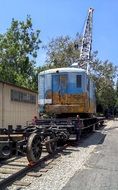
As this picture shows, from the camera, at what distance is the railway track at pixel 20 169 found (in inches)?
399

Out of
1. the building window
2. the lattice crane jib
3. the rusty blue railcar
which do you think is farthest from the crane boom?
the rusty blue railcar

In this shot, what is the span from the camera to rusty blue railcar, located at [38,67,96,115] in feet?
72.6

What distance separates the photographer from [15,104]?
27.2 metres

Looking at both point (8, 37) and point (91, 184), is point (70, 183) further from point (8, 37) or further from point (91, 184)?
point (8, 37)

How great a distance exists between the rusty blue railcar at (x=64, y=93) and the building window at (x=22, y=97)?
4528 mm

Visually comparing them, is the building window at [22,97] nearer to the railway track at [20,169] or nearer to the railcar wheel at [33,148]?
the railway track at [20,169]

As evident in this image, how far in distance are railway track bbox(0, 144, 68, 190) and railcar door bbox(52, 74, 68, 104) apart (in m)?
7.46

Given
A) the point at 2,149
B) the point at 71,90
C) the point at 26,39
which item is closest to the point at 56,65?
the point at 26,39

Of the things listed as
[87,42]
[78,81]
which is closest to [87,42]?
[87,42]

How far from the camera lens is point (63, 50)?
66438 mm

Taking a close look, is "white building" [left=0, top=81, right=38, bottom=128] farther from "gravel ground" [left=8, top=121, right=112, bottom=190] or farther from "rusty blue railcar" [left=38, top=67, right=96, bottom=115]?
"gravel ground" [left=8, top=121, right=112, bottom=190]

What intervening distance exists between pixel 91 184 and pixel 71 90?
12.2 m

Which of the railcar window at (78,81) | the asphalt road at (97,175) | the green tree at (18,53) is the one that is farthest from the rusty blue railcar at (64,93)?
the green tree at (18,53)

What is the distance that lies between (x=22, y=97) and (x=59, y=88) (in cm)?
687
